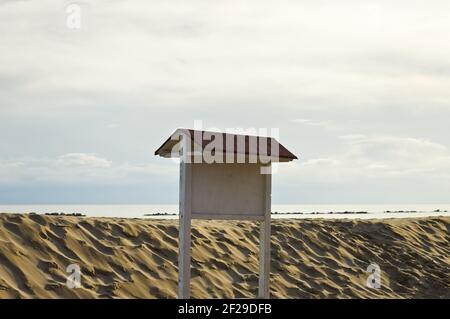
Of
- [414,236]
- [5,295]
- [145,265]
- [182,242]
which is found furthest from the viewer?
[414,236]

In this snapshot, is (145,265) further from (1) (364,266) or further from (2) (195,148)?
(1) (364,266)

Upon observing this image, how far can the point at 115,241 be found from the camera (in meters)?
15.0

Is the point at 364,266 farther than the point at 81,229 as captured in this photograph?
Yes

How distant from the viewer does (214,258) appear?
1572 cm

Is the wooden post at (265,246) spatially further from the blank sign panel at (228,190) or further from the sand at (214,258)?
the sand at (214,258)

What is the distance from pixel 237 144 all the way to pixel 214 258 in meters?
5.37

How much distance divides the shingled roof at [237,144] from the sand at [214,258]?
353 centimetres

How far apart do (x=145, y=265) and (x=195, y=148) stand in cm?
452

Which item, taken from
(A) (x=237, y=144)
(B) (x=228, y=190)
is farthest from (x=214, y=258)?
(A) (x=237, y=144)

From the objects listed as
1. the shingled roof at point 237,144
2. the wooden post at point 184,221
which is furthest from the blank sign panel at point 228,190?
the shingled roof at point 237,144

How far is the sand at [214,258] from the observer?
13258 millimetres
